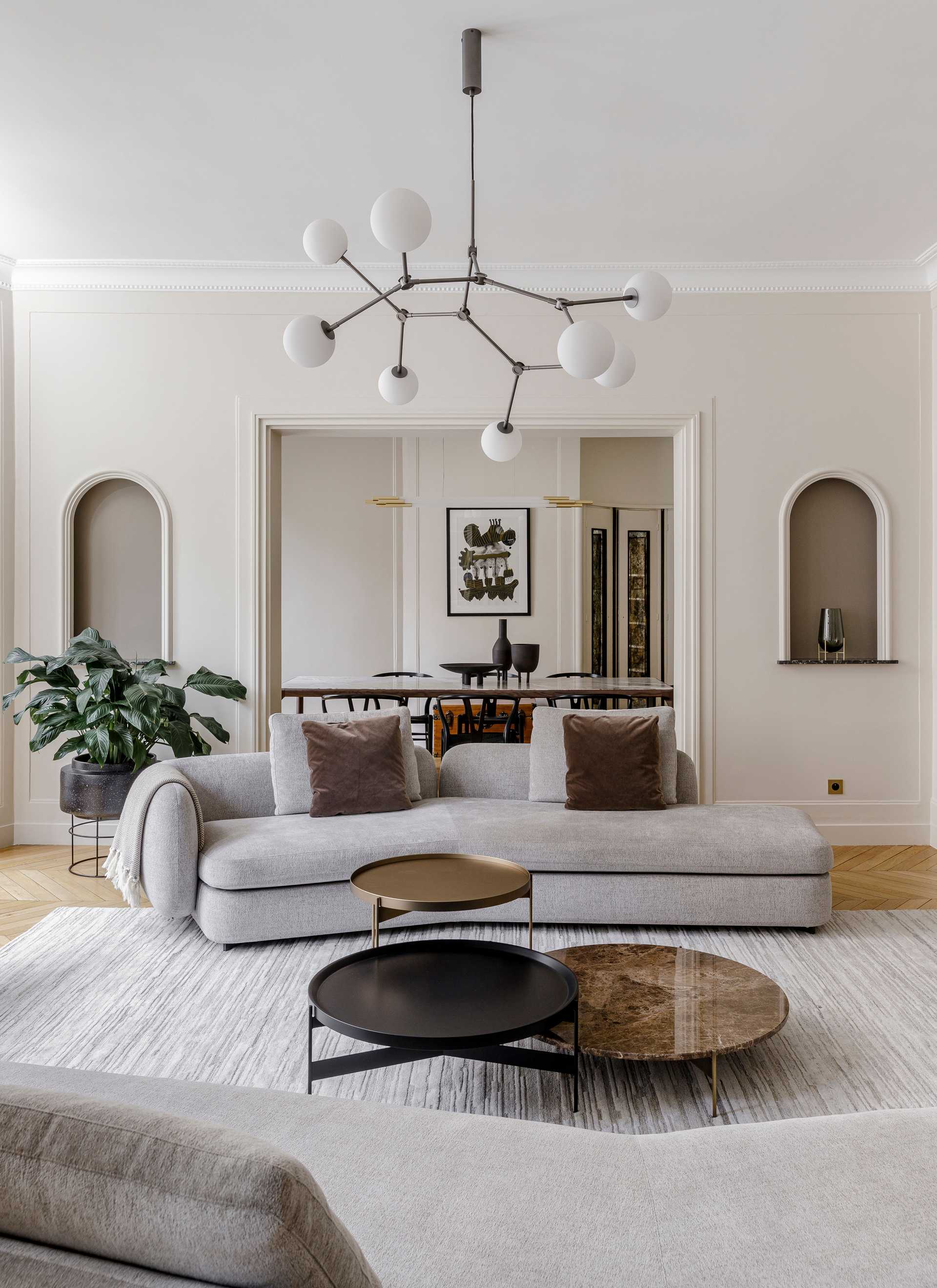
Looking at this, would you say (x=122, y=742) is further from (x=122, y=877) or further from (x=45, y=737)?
(x=122, y=877)

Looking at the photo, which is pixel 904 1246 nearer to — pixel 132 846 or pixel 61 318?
pixel 132 846

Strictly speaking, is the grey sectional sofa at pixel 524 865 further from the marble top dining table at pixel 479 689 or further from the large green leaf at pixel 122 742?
the marble top dining table at pixel 479 689

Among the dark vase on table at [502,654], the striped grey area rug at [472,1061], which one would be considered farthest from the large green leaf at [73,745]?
the dark vase on table at [502,654]

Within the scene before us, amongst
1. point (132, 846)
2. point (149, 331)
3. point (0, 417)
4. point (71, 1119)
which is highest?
point (149, 331)

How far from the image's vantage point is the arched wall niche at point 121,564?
516 centimetres

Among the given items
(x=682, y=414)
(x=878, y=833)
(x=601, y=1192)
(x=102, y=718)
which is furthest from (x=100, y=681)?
(x=878, y=833)

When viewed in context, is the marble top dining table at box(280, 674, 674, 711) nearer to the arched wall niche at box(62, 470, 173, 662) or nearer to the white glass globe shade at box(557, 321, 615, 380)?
the arched wall niche at box(62, 470, 173, 662)

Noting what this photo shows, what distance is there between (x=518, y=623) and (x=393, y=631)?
113cm

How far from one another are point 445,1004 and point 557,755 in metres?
2.08

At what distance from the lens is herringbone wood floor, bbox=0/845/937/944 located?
4.05 meters

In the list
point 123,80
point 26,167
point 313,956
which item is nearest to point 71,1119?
point 313,956

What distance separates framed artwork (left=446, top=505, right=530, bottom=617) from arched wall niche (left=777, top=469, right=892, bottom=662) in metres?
3.33

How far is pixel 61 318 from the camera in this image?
16.5 feet

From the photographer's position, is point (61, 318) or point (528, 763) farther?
point (61, 318)
